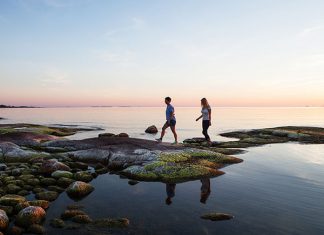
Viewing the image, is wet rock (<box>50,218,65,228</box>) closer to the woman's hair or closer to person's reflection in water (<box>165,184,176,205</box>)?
person's reflection in water (<box>165,184,176,205</box>)

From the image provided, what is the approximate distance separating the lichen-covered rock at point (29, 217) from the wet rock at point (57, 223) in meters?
0.42

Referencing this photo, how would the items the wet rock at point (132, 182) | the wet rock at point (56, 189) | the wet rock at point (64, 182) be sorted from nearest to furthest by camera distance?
the wet rock at point (56, 189), the wet rock at point (64, 182), the wet rock at point (132, 182)

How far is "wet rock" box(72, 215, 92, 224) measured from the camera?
33.3 feet

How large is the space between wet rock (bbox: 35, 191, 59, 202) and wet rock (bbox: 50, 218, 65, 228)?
8.05 feet

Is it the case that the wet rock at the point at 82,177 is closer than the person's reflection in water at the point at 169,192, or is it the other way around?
the person's reflection in water at the point at 169,192

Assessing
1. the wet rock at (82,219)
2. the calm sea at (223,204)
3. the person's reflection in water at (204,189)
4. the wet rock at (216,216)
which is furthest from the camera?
the person's reflection in water at (204,189)

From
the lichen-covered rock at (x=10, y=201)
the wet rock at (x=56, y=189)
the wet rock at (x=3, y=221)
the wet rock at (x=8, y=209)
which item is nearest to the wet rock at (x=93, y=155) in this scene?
the wet rock at (x=56, y=189)

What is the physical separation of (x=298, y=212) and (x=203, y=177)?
5.87 meters

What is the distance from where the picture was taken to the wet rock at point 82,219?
33.3 feet

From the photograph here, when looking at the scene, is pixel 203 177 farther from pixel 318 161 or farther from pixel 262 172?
pixel 318 161

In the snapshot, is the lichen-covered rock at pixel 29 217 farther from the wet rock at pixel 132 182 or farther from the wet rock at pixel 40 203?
the wet rock at pixel 132 182

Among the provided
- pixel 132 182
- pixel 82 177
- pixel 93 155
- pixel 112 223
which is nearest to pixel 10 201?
pixel 112 223

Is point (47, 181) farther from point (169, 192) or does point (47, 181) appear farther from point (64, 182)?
point (169, 192)

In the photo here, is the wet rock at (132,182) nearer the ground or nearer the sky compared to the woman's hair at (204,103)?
nearer the ground
